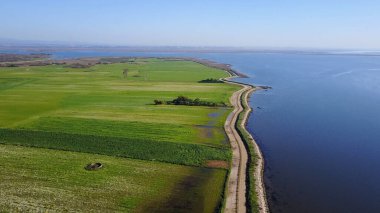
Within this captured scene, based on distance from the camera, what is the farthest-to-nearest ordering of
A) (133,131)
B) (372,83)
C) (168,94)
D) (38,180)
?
(372,83), (168,94), (133,131), (38,180)

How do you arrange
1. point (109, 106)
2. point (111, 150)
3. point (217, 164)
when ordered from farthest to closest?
point (109, 106), point (111, 150), point (217, 164)

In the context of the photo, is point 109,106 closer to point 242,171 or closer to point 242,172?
point 242,171

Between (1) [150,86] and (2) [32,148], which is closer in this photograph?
(2) [32,148]

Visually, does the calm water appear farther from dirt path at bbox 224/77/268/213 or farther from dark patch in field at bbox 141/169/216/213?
dark patch in field at bbox 141/169/216/213

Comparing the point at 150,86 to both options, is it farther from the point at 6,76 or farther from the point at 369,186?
the point at 369,186

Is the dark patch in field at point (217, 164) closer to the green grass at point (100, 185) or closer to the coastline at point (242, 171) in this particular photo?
the coastline at point (242, 171)

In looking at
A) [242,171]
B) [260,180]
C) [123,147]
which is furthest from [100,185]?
[260,180]

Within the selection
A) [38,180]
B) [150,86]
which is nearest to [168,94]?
[150,86]
